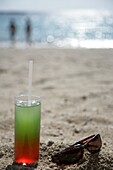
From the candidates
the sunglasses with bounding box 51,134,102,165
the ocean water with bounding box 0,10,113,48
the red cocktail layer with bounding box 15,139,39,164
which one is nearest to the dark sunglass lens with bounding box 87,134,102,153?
the sunglasses with bounding box 51,134,102,165

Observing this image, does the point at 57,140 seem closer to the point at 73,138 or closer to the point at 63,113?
the point at 73,138

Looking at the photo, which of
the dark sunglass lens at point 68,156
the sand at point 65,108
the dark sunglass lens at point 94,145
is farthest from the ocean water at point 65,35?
the dark sunglass lens at point 68,156

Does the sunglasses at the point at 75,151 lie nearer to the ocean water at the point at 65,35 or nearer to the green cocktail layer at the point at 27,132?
the green cocktail layer at the point at 27,132

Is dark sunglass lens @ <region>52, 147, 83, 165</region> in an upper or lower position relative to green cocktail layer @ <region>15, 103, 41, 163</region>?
lower

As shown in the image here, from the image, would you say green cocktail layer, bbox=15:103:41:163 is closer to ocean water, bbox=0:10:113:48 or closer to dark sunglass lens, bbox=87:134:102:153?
dark sunglass lens, bbox=87:134:102:153

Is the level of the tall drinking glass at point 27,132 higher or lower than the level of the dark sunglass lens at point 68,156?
higher

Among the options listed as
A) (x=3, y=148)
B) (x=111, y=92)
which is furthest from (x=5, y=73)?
(x=3, y=148)
